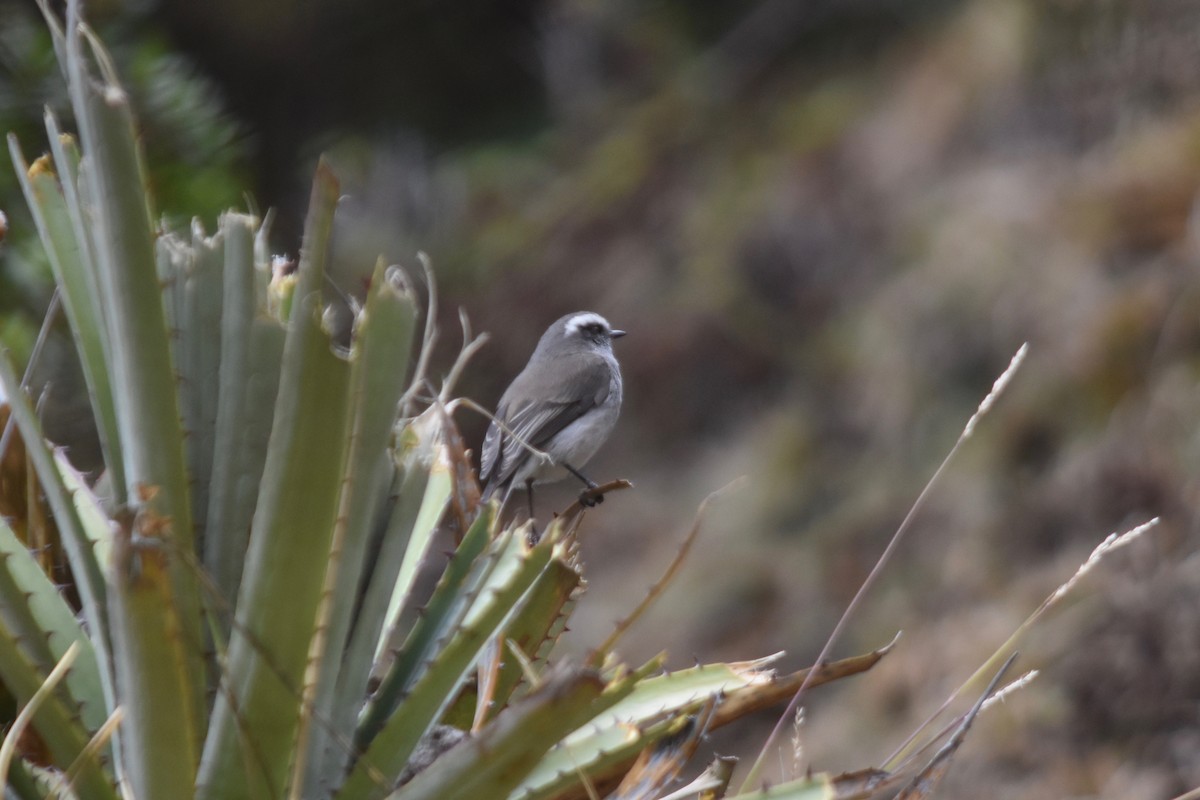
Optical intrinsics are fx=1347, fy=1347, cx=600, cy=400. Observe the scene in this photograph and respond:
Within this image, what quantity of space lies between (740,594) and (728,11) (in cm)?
743

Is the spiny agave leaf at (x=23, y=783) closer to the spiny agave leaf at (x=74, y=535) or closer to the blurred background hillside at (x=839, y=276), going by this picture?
the spiny agave leaf at (x=74, y=535)

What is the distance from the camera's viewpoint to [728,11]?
1605 cm

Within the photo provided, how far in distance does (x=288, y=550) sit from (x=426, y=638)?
479 millimetres

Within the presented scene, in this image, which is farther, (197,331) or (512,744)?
(197,331)

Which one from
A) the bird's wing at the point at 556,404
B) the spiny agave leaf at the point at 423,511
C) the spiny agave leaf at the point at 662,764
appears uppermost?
the spiny agave leaf at the point at 423,511

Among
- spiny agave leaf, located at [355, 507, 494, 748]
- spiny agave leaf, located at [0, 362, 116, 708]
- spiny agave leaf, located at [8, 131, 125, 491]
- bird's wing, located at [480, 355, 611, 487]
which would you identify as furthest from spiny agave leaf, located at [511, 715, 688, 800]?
bird's wing, located at [480, 355, 611, 487]

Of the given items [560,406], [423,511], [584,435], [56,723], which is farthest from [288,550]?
[560,406]

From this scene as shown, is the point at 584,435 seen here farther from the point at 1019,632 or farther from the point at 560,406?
the point at 1019,632

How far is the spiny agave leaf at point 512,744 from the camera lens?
5.46 feet

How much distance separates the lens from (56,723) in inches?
74.6

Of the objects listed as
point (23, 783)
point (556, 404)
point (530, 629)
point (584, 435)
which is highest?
point (23, 783)

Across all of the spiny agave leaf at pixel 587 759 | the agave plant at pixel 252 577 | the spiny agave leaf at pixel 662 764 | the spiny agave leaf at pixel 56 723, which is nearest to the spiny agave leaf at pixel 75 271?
the agave plant at pixel 252 577

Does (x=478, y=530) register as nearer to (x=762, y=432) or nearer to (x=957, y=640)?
(x=957, y=640)

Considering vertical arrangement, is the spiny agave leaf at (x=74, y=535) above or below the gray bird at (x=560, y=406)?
above
